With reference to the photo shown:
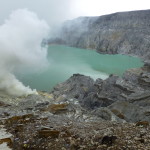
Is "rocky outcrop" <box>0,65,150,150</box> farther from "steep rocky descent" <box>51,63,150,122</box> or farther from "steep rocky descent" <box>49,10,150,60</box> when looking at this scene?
"steep rocky descent" <box>49,10,150,60</box>

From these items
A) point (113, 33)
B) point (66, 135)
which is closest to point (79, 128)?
point (66, 135)

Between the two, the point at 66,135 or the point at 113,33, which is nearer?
the point at 66,135

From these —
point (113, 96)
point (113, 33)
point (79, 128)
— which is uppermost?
point (113, 33)

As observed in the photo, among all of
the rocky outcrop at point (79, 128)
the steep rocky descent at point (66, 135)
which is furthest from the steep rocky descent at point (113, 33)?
the steep rocky descent at point (66, 135)

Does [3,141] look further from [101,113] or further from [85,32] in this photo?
[85,32]

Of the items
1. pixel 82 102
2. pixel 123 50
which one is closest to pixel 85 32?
pixel 123 50

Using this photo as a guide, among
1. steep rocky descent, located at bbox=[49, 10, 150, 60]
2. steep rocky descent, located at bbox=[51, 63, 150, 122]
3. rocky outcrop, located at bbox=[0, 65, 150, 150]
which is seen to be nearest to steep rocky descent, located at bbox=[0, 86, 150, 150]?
rocky outcrop, located at bbox=[0, 65, 150, 150]

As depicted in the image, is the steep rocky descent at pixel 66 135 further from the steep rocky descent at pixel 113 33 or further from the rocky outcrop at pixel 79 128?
the steep rocky descent at pixel 113 33

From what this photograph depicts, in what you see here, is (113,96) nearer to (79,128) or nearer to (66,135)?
(79,128)

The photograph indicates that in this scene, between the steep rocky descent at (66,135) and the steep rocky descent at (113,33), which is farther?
the steep rocky descent at (113,33)
